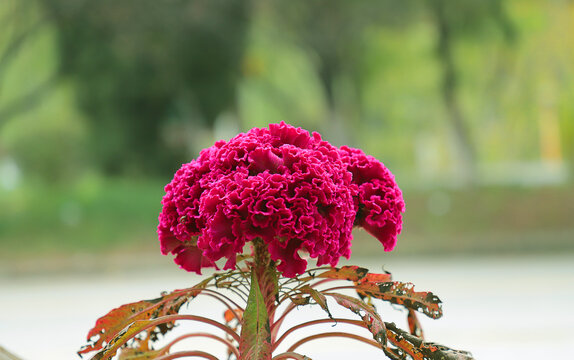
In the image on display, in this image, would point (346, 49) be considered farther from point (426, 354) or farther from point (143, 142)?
point (426, 354)

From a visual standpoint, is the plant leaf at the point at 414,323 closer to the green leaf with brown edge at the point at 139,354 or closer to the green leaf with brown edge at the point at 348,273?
the green leaf with brown edge at the point at 348,273

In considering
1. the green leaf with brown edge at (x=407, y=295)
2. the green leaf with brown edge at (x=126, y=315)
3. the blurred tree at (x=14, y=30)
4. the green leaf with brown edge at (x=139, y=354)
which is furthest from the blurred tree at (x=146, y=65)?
the green leaf with brown edge at (x=407, y=295)

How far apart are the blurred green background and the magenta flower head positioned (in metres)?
6.96

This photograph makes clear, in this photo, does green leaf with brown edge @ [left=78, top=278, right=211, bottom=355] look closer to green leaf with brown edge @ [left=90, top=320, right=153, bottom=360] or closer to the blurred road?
green leaf with brown edge @ [left=90, top=320, right=153, bottom=360]

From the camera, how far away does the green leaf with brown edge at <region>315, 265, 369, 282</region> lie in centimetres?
134

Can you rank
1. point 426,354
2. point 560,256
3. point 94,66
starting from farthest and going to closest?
point 94,66 → point 560,256 → point 426,354

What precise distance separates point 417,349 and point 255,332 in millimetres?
290

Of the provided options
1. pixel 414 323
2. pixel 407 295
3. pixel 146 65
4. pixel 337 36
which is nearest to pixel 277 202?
pixel 407 295

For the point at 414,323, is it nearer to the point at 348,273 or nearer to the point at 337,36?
the point at 348,273

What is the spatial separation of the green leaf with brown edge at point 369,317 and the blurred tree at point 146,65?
26.5ft

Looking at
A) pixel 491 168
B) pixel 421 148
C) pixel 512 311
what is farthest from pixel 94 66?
pixel 512 311

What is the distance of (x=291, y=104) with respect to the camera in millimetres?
10000

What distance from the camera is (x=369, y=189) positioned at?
54.9 inches

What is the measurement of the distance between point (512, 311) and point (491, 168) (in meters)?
4.94
